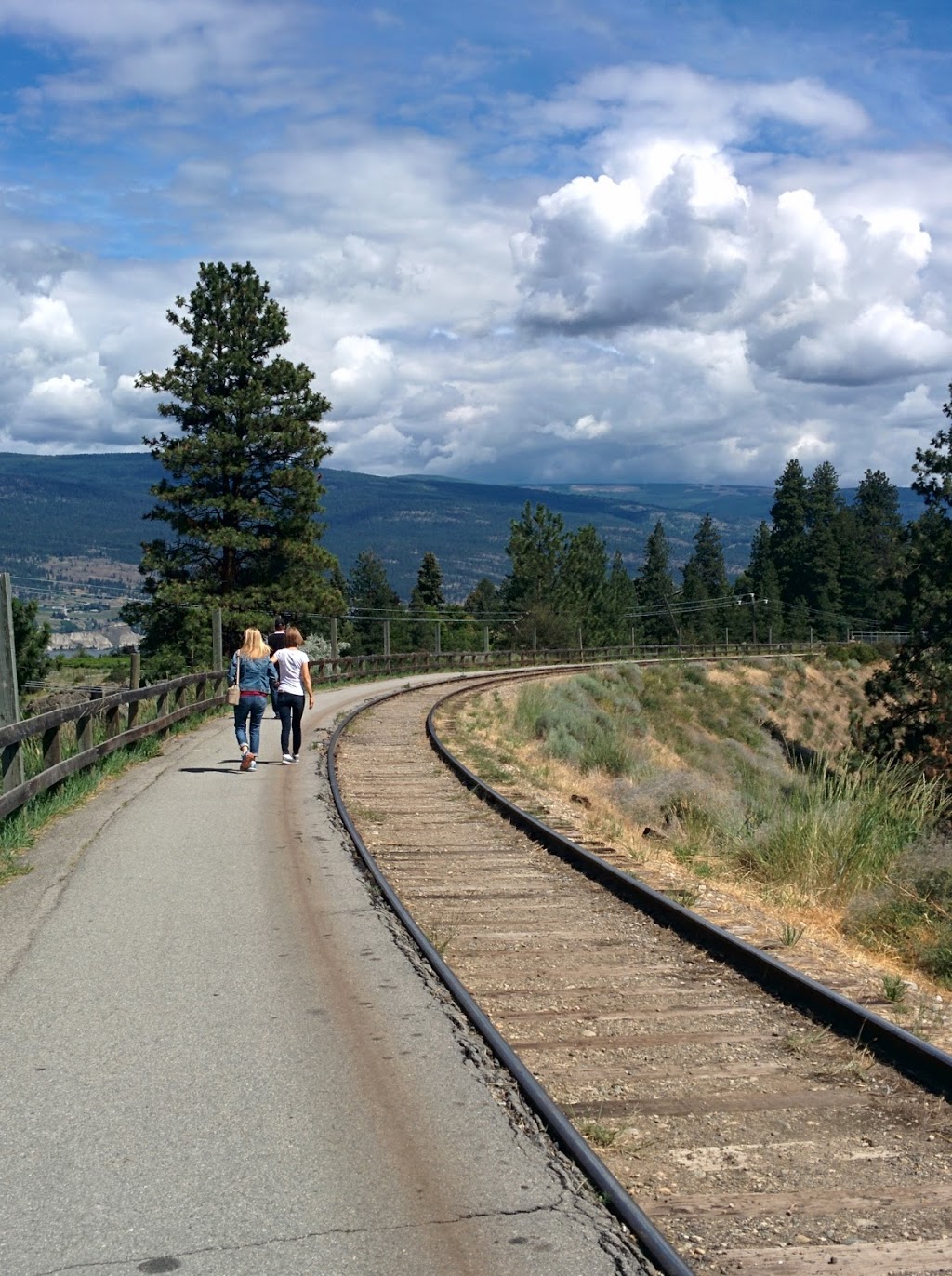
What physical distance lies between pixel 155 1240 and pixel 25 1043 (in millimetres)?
2250

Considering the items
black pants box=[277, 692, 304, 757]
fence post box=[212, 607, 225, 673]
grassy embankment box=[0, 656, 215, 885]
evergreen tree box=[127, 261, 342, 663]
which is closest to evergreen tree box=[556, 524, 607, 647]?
evergreen tree box=[127, 261, 342, 663]

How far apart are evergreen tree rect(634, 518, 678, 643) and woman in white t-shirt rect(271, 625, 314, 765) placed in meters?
116

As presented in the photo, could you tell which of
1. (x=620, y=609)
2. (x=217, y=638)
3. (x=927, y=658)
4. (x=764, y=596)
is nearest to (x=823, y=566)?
(x=764, y=596)

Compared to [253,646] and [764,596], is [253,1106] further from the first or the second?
[764,596]

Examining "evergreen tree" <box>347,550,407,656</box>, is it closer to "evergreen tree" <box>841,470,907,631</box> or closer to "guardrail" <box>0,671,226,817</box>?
"evergreen tree" <box>841,470,907,631</box>

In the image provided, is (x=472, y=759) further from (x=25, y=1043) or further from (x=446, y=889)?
(x=25, y=1043)

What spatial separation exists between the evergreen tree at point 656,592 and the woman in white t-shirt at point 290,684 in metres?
116

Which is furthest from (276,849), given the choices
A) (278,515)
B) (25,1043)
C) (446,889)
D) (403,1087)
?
(278,515)

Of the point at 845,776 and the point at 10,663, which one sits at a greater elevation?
the point at 10,663

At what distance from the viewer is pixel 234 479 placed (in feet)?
169

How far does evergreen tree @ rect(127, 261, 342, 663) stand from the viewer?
4969cm

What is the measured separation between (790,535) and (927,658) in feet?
324

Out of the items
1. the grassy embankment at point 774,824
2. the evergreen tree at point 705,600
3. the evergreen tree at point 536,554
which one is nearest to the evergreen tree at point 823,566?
the evergreen tree at point 705,600

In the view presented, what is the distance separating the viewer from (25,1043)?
5922 mm
